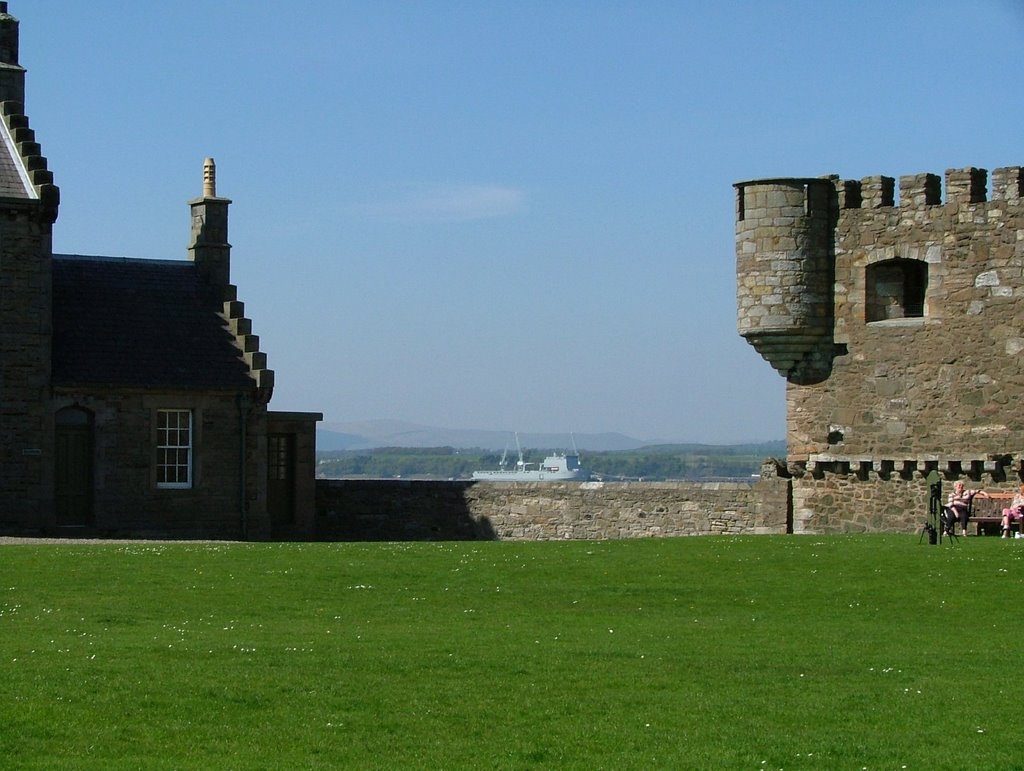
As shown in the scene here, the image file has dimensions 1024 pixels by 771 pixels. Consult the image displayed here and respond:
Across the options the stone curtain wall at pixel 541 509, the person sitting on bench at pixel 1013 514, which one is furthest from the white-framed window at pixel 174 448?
the person sitting on bench at pixel 1013 514

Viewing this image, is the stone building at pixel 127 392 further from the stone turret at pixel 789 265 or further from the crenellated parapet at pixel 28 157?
the stone turret at pixel 789 265

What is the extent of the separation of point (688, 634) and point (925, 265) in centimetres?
1925

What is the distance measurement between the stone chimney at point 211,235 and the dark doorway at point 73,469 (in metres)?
5.40

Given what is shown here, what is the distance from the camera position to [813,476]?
1508 inches

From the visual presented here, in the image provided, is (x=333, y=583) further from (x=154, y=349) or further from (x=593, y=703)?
(x=154, y=349)

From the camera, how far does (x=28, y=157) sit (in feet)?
129

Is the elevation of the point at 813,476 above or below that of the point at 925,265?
below

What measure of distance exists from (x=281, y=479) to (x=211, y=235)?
570cm

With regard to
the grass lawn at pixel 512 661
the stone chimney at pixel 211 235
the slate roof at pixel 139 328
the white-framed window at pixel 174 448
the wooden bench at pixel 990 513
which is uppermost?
the stone chimney at pixel 211 235

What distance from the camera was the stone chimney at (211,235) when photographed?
143ft

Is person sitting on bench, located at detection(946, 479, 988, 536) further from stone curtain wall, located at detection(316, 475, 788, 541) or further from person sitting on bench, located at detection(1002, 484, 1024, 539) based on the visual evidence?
stone curtain wall, located at detection(316, 475, 788, 541)

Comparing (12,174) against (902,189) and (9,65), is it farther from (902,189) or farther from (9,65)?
(902,189)

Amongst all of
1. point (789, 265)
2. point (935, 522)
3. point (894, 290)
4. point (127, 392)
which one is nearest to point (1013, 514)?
point (935, 522)

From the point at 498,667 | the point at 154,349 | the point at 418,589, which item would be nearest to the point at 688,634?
the point at 498,667
